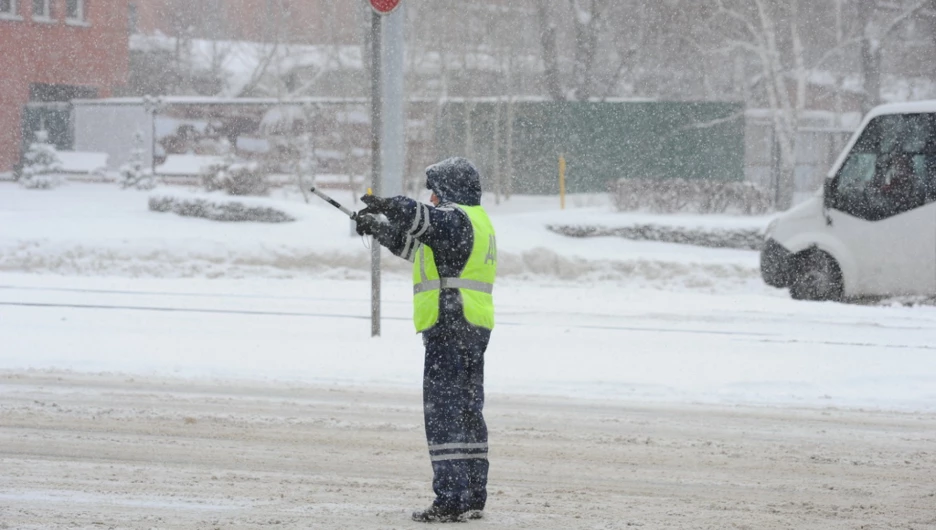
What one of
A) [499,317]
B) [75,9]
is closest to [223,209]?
[499,317]

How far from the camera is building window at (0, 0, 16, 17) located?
125 feet

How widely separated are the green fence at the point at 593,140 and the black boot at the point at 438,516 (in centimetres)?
2456

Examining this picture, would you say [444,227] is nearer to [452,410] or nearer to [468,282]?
[468,282]

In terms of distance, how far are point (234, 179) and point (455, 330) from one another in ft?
67.4

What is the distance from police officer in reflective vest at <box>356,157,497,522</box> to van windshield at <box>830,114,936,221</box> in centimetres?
1063

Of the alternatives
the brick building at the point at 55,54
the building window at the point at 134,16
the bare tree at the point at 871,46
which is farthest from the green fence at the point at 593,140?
the building window at the point at 134,16

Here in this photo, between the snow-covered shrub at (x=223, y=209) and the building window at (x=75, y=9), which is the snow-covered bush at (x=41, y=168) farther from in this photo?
the snow-covered shrub at (x=223, y=209)

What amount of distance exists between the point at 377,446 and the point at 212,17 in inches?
1780

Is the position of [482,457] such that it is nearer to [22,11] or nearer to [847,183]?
[847,183]

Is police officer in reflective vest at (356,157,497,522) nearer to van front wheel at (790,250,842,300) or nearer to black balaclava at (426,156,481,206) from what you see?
black balaclava at (426,156,481,206)

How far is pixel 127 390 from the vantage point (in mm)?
9031

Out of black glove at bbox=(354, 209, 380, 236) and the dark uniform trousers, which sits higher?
black glove at bbox=(354, 209, 380, 236)

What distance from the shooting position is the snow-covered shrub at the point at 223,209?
22125 mm

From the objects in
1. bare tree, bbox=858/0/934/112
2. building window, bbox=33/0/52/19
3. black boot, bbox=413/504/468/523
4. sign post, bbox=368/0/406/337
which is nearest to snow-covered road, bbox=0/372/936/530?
black boot, bbox=413/504/468/523
